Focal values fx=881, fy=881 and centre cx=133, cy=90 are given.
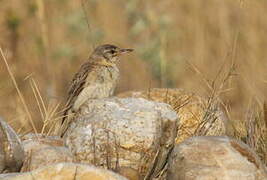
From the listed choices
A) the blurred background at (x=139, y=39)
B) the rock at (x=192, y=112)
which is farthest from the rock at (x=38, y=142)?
the blurred background at (x=139, y=39)

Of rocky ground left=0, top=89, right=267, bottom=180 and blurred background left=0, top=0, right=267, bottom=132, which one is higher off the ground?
blurred background left=0, top=0, right=267, bottom=132

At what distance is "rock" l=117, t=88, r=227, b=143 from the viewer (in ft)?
24.9

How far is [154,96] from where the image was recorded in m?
8.17

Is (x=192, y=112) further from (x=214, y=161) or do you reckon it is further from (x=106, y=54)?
(x=106, y=54)

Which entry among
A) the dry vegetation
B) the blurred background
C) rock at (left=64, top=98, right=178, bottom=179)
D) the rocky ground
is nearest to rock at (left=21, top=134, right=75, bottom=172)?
the rocky ground

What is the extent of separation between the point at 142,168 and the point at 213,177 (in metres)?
0.79

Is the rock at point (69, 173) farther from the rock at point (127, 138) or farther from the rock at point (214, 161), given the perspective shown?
the rock at point (127, 138)

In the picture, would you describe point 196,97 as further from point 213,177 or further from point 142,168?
point 213,177

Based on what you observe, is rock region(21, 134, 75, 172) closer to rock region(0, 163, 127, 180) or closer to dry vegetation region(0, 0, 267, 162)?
rock region(0, 163, 127, 180)

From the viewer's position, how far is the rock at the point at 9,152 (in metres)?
6.30

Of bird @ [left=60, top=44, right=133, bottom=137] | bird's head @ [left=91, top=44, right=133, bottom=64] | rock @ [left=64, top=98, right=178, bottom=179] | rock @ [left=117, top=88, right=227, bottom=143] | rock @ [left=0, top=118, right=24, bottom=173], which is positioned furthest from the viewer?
bird's head @ [left=91, top=44, right=133, bottom=64]

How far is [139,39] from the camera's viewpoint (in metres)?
13.6

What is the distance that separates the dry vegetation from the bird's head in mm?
2344

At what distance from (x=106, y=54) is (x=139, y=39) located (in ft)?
14.3
